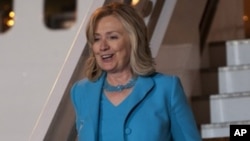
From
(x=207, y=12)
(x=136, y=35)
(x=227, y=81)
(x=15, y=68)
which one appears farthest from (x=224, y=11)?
(x=136, y=35)

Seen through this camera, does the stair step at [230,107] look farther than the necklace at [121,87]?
Yes

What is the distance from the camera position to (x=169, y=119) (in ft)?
5.64

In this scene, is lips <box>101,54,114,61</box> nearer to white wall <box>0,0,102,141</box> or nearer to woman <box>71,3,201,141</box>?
woman <box>71,3,201,141</box>

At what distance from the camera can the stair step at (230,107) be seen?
11.1 ft

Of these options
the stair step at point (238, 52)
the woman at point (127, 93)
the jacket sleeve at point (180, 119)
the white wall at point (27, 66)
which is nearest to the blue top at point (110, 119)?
the woman at point (127, 93)

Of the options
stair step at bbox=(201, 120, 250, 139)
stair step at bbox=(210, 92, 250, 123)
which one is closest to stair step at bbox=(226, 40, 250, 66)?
stair step at bbox=(210, 92, 250, 123)

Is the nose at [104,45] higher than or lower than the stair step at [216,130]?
higher

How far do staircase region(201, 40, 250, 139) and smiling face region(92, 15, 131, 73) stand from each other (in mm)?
1600

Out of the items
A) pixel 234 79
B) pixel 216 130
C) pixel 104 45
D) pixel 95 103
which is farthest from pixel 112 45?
pixel 234 79

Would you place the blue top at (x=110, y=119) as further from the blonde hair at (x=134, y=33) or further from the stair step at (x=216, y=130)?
the stair step at (x=216, y=130)

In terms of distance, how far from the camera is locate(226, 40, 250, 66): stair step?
12.4 ft

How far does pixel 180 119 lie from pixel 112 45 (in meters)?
0.24

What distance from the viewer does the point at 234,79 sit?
3.61 meters

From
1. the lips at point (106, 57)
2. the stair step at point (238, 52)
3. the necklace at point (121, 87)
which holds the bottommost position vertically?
the stair step at point (238, 52)
